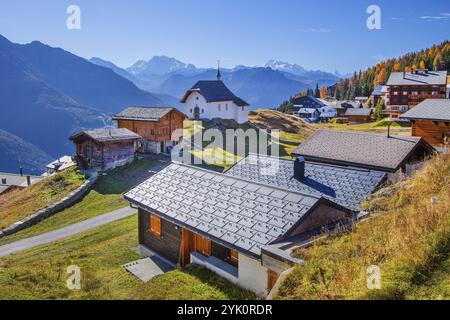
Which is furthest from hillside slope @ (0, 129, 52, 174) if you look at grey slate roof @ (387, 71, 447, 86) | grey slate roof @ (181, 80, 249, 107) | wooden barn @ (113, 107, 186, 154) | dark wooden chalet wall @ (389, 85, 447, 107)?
grey slate roof @ (387, 71, 447, 86)

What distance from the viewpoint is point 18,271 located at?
1441 centimetres

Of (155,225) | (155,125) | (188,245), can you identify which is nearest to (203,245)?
(188,245)

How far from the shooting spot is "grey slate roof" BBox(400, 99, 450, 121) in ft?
101

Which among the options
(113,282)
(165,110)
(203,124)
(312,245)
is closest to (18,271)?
(113,282)

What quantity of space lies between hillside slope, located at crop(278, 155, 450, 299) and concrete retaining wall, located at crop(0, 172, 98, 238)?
25.0 m

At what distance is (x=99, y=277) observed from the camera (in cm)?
1564

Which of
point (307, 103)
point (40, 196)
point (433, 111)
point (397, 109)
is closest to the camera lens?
point (433, 111)

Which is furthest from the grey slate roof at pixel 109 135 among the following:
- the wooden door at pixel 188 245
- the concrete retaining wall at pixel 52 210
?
the wooden door at pixel 188 245

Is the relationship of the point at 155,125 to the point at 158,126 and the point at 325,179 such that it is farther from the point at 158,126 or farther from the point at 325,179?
the point at 325,179

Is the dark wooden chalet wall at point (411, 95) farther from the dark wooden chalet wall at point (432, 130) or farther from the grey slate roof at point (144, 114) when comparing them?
the grey slate roof at point (144, 114)

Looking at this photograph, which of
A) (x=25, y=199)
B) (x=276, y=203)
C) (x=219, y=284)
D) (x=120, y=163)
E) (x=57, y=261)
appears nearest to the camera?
(x=219, y=284)

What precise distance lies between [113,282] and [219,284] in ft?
16.6

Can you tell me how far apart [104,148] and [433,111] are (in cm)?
3076
